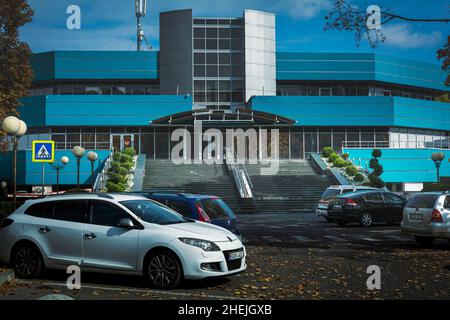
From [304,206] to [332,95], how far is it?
985 inches

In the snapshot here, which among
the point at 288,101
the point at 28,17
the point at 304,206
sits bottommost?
the point at 304,206

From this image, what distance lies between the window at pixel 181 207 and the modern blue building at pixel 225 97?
33.3 meters

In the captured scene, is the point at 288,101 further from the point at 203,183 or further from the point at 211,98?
the point at 203,183

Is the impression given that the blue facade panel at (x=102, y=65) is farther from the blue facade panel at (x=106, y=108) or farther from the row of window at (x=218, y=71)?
the row of window at (x=218, y=71)

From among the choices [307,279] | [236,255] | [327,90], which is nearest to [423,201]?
[307,279]

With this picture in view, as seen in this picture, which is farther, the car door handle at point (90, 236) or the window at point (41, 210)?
the window at point (41, 210)

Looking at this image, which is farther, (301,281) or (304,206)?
(304,206)

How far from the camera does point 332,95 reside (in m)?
54.1

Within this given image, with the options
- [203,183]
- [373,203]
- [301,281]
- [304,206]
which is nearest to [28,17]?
[203,183]

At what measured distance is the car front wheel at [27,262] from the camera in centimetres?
926

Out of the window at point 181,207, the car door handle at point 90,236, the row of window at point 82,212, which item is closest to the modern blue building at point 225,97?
the window at point 181,207

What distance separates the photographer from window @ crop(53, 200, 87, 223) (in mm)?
9211

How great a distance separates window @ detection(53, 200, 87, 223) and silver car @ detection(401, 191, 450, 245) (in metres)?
9.00

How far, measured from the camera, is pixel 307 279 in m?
9.37
